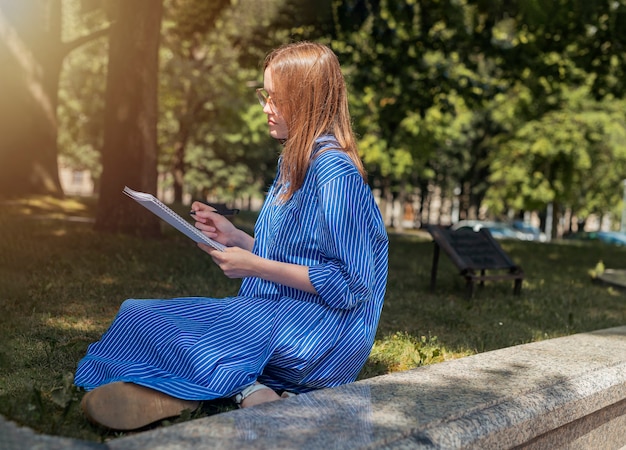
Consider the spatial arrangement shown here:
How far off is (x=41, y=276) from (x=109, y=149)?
4.41 metres

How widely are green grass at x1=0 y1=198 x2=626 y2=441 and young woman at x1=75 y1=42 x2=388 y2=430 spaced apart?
21 cm

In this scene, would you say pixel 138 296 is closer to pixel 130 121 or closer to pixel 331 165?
pixel 331 165

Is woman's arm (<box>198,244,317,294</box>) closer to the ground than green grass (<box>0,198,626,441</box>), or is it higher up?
higher up

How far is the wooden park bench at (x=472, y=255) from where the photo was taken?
9188 millimetres

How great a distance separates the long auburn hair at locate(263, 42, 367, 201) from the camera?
3578 mm

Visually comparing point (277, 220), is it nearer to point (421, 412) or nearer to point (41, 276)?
point (421, 412)

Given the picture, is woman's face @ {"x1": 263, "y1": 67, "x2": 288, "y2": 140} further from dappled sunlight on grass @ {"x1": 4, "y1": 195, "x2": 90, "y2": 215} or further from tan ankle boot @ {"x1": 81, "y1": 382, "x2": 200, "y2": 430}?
dappled sunlight on grass @ {"x1": 4, "y1": 195, "x2": 90, "y2": 215}

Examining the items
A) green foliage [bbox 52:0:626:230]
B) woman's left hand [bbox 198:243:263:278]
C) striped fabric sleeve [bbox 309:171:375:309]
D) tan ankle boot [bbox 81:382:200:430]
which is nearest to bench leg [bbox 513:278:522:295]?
green foliage [bbox 52:0:626:230]

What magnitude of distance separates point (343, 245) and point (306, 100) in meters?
0.60

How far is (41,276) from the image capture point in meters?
7.99

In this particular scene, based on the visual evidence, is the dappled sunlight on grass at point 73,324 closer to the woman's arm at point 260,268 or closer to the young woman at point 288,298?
the young woman at point 288,298

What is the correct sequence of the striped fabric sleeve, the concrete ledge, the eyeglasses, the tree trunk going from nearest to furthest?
the concrete ledge < the striped fabric sleeve < the eyeglasses < the tree trunk

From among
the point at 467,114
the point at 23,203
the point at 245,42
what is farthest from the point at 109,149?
the point at 467,114

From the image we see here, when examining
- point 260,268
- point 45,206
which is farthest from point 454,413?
point 45,206
